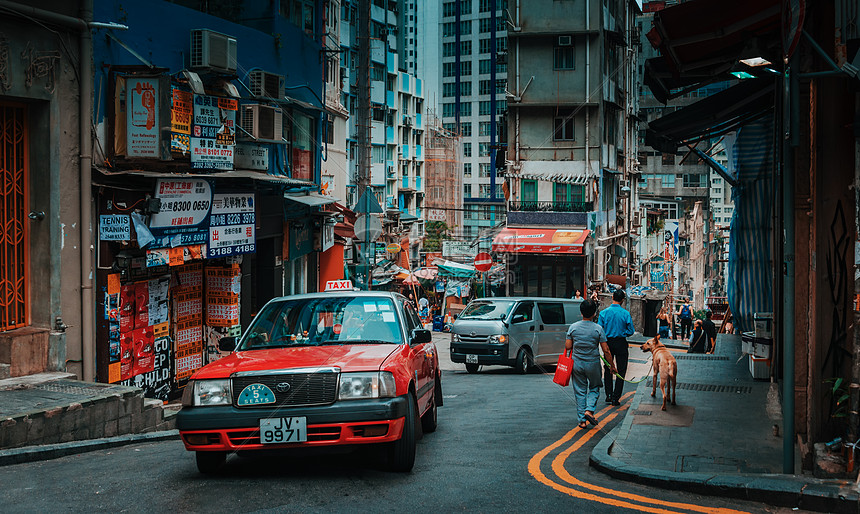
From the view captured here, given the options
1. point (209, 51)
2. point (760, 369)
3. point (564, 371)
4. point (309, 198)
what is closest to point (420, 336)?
point (564, 371)

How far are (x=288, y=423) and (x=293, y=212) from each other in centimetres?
1440

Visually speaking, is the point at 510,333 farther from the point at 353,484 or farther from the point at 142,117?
the point at 353,484

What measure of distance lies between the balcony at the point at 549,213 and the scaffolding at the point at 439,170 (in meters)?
39.3

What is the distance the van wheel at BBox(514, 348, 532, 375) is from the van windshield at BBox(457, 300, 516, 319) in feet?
3.21

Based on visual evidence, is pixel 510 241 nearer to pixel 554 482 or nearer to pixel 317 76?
pixel 317 76

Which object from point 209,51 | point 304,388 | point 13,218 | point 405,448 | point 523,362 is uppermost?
point 209,51

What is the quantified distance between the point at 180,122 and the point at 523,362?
9.88 m

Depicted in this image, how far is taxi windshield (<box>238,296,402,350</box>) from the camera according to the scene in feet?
26.8

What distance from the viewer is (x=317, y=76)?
2197 centimetres

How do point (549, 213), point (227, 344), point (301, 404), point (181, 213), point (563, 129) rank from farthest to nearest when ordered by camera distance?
point (563, 129) → point (549, 213) → point (181, 213) → point (227, 344) → point (301, 404)

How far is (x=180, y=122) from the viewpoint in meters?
13.9

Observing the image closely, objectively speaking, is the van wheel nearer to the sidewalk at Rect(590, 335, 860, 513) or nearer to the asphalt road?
the sidewalk at Rect(590, 335, 860, 513)

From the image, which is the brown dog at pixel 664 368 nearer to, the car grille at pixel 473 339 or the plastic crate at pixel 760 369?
the plastic crate at pixel 760 369

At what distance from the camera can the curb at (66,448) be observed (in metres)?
8.12
